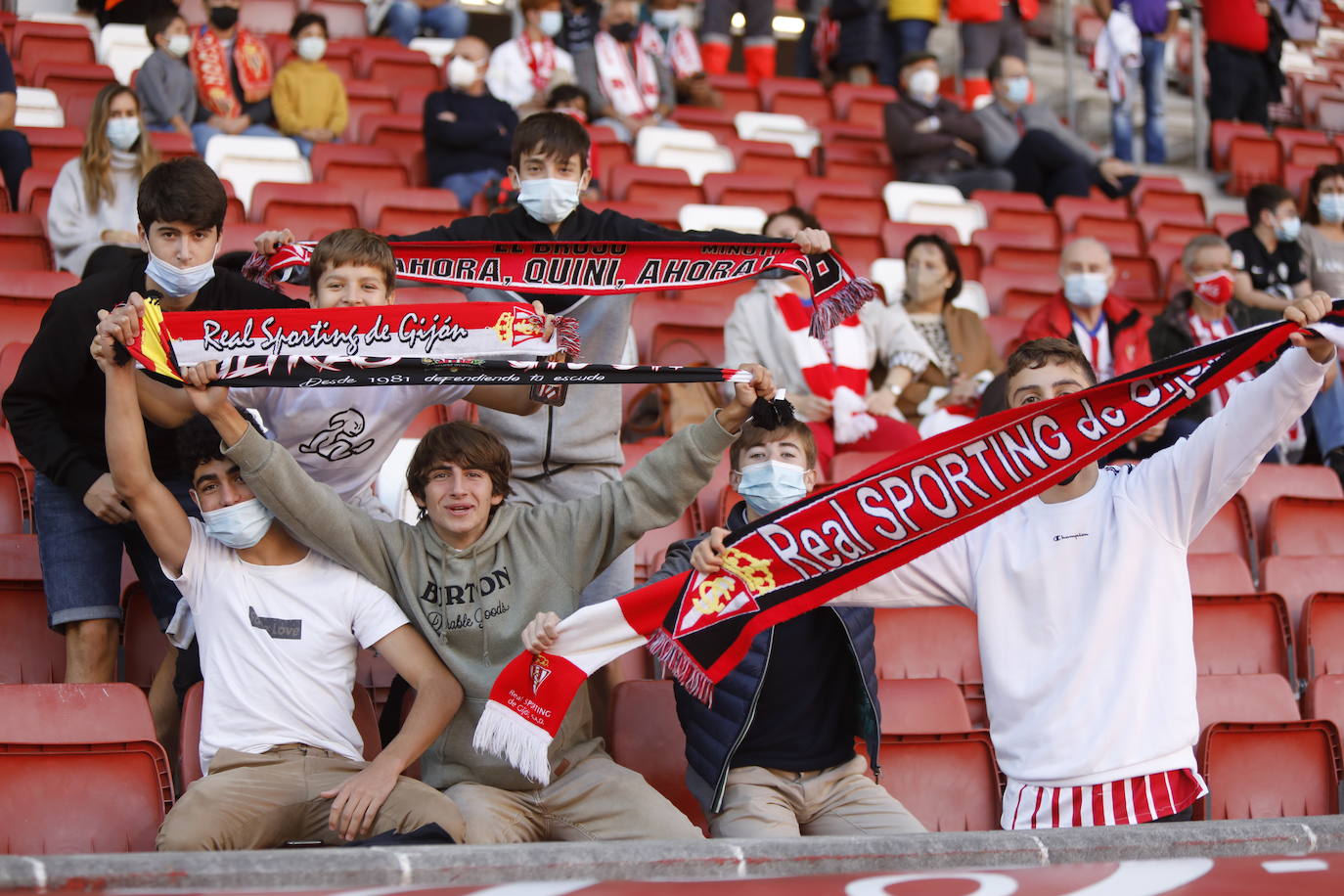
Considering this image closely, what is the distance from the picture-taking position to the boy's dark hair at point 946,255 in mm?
6559

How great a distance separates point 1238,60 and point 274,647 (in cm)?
989

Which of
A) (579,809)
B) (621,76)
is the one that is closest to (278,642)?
(579,809)

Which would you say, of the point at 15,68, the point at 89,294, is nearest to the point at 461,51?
the point at 15,68

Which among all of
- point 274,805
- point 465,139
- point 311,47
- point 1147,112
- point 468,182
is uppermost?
point 1147,112

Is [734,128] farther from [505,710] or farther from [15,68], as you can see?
[505,710]

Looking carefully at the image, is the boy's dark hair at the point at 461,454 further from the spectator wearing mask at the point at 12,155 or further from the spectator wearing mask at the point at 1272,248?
the spectator wearing mask at the point at 1272,248

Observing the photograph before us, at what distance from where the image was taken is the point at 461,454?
12.0 ft

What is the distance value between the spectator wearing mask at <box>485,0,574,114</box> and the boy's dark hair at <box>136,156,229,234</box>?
5487 mm

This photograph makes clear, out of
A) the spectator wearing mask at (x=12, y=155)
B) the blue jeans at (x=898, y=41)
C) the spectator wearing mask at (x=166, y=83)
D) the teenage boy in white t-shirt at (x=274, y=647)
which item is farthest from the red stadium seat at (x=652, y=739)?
the blue jeans at (x=898, y=41)

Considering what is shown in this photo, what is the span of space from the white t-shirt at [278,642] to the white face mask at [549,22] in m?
6.48

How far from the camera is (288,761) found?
3.41m

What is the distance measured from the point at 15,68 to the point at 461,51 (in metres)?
2.74

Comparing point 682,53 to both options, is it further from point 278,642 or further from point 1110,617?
point 1110,617

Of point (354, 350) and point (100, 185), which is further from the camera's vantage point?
point (100, 185)
